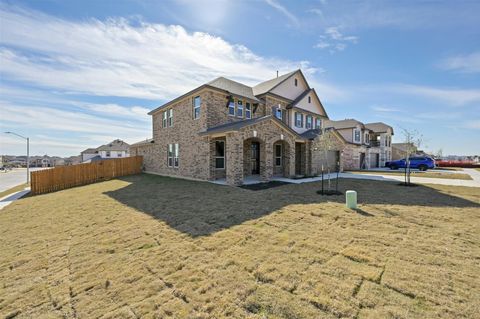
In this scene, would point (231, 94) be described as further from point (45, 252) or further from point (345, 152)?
point (345, 152)

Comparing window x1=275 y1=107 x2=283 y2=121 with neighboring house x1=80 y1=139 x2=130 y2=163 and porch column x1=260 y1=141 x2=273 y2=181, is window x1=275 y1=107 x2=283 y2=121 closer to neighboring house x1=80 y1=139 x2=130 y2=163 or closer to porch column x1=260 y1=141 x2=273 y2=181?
porch column x1=260 y1=141 x2=273 y2=181

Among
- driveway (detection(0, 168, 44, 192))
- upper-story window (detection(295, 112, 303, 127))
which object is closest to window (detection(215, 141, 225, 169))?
upper-story window (detection(295, 112, 303, 127))

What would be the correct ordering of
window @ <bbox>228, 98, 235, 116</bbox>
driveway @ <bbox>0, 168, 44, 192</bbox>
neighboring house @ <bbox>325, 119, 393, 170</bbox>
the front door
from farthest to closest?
neighboring house @ <bbox>325, 119, 393, 170</bbox>, driveway @ <bbox>0, 168, 44, 192</bbox>, the front door, window @ <bbox>228, 98, 235, 116</bbox>

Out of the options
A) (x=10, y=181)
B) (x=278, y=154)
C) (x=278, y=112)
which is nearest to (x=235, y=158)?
(x=278, y=154)

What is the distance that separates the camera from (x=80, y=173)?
1777 centimetres

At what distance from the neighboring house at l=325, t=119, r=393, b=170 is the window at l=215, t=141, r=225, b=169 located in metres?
16.4

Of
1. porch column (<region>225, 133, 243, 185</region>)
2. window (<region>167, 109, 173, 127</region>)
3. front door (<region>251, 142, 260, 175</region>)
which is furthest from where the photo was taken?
window (<region>167, 109, 173, 127</region>)

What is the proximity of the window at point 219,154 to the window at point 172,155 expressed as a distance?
5.03 metres

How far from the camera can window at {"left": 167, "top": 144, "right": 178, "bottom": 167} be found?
698 inches

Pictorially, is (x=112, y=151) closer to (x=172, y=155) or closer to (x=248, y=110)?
(x=172, y=155)

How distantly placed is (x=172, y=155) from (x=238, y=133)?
882 cm

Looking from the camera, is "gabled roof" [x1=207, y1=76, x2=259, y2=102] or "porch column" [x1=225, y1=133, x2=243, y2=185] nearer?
"porch column" [x1=225, y1=133, x2=243, y2=185]

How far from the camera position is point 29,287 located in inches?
140

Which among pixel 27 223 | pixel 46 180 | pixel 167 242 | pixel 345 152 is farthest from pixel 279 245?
pixel 345 152
